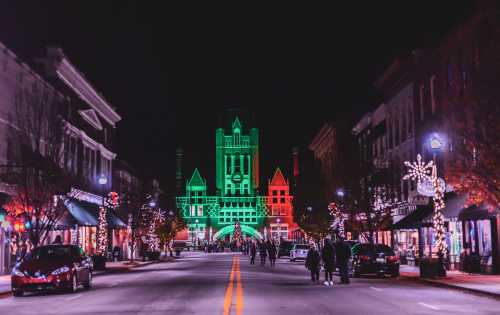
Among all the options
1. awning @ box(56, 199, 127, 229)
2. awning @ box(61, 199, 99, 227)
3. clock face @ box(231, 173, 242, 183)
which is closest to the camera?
awning @ box(56, 199, 127, 229)

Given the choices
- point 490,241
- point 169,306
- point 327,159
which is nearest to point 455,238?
point 490,241

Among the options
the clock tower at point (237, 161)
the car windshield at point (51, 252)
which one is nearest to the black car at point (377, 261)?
the car windshield at point (51, 252)

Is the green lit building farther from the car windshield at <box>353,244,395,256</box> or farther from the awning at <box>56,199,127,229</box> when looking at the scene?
the car windshield at <box>353,244,395,256</box>

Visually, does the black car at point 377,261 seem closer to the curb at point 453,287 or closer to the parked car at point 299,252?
the curb at point 453,287

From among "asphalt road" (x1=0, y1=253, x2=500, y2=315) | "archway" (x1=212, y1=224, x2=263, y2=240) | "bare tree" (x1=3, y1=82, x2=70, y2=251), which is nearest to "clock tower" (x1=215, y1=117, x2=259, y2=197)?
"archway" (x1=212, y1=224, x2=263, y2=240)

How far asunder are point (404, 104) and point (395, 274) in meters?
20.6

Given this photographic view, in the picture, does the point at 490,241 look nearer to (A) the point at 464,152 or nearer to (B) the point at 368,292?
(A) the point at 464,152

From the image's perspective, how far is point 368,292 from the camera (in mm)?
24312

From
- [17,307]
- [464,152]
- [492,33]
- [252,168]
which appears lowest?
[17,307]

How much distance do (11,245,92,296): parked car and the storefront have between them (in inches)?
687

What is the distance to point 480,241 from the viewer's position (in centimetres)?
3747

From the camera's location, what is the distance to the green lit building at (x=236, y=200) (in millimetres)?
169250

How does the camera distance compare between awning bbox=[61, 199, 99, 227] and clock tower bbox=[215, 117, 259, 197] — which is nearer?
awning bbox=[61, 199, 99, 227]

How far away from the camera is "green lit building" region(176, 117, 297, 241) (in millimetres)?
169250
